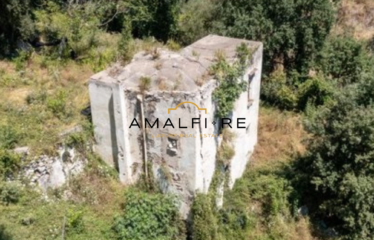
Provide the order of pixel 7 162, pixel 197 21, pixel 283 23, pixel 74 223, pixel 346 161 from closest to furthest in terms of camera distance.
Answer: pixel 74 223, pixel 7 162, pixel 346 161, pixel 283 23, pixel 197 21

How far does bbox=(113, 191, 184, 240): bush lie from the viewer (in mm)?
8930

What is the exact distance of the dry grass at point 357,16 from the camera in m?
20.8

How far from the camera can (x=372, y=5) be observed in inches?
831

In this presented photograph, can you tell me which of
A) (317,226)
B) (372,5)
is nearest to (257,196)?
(317,226)

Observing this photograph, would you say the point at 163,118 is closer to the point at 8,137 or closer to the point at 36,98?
the point at 8,137

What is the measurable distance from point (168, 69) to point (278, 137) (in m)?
5.52

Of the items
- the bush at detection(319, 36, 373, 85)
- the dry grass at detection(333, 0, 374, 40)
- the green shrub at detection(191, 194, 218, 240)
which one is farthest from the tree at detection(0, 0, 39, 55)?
the dry grass at detection(333, 0, 374, 40)

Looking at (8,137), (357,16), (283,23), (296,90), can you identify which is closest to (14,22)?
(8,137)

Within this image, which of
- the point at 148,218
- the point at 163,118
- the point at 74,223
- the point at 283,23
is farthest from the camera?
the point at 283,23

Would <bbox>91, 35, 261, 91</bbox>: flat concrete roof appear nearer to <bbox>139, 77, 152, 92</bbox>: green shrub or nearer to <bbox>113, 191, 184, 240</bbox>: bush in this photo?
<bbox>139, 77, 152, 92</bbox>: green shrub

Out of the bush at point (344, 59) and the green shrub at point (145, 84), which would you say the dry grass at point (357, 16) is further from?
the green shrub at point (145, 84)

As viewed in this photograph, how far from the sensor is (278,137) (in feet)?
43.7

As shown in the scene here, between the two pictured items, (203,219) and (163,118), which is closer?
(163,118)

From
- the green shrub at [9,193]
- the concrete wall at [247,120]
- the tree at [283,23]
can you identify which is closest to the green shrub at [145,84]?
the concrete wall at [247,120]
